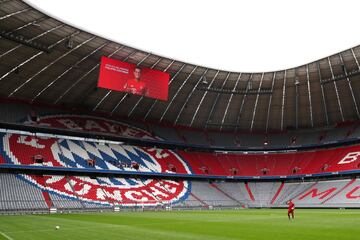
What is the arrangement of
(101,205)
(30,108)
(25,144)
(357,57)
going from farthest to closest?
1. (30,108)
2. (25,144)
3. (101,205)
4. (357,57)

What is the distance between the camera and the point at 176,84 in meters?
49.1

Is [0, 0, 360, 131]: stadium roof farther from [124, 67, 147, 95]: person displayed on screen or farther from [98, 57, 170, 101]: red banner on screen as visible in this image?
[124, 67, 147, 95]: person displayed on screen

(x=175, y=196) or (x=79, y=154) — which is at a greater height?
(x=79, y=154)

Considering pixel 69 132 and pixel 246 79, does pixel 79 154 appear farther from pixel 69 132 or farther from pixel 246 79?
pixel 246 79

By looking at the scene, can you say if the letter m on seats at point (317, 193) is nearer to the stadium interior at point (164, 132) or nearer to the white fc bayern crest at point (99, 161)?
the stadium interior at point (164, 132)

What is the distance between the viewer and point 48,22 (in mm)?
32156

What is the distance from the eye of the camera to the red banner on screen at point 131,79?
36281 millimetres

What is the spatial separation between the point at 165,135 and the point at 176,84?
1380 cm

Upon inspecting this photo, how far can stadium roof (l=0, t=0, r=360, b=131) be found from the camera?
35.0 m

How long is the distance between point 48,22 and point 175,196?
29511mm

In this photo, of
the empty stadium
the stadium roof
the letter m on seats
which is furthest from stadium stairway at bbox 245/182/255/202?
the stadium roof

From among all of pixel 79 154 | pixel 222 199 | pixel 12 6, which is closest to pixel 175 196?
pixel 222 199

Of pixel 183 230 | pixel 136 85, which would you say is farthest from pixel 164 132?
pixel 183 230

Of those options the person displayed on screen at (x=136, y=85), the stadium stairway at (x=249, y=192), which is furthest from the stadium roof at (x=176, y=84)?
the stadium stairway at (x=249, y=192)
